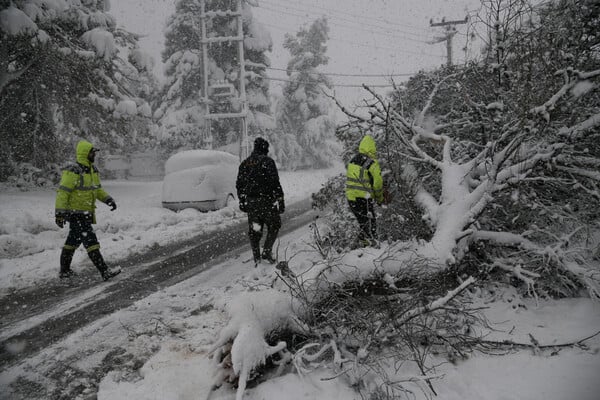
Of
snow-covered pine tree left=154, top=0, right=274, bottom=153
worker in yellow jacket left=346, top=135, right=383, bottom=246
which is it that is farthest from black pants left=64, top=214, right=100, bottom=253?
snow-covered pine tree left=154, top=0, right=274, bottom=153

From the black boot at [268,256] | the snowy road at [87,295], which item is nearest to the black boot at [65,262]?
the snowy road at [87,295]

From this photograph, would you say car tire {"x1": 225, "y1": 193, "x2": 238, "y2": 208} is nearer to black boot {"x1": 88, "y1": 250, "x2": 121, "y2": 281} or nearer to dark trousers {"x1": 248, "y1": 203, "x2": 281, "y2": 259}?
dark trousers {"x1": 248, "y1": 203, "x2": 281, "y2": 259}

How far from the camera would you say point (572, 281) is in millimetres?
3711

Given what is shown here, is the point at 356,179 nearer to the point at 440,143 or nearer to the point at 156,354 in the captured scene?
the point at 440,143

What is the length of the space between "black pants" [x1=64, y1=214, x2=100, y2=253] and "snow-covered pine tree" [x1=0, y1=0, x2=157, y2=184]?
663 cm

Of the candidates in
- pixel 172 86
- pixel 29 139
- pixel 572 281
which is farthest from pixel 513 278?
pixel 172 86

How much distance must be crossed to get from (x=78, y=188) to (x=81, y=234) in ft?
2.17

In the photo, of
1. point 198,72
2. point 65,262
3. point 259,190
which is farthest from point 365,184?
point 198,72

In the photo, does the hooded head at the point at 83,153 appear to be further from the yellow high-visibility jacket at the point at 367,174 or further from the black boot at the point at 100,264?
the yellow high-visibility jacket at the point at 367,174

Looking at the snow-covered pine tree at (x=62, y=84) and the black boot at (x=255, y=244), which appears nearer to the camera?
the black boot at (x=255, y=244)

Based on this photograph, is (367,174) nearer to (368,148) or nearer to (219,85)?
(368,148)

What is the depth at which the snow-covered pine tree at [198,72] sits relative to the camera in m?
21.8

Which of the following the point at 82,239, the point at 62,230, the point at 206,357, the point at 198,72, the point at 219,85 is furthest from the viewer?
the point at 198,72

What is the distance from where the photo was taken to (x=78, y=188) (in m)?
4.95
